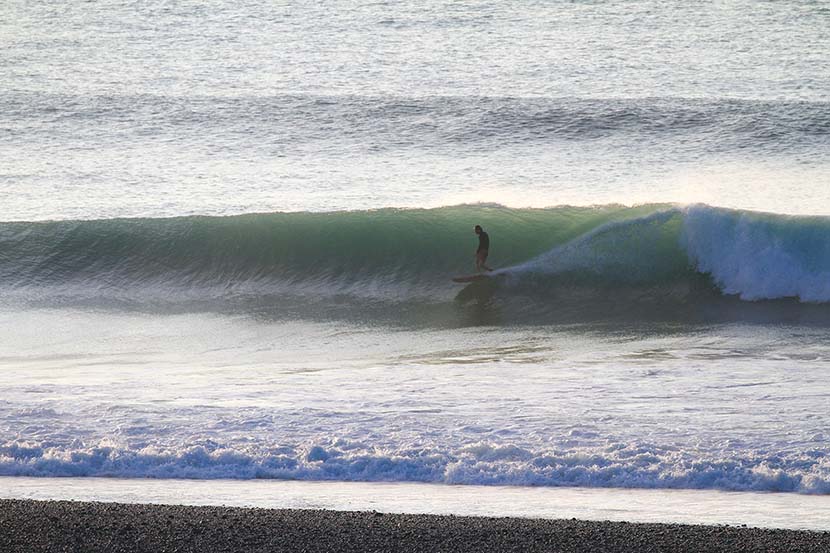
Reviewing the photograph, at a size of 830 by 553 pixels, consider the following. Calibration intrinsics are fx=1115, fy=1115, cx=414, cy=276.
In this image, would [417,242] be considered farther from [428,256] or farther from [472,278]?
[472,278]

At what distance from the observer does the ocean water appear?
24.7 feet

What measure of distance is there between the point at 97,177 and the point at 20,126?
4.34 m

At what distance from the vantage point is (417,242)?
50.2 ft

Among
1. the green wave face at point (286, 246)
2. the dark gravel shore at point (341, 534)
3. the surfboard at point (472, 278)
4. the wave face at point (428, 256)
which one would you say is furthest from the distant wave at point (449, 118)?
the dark gravel shore at point (341, 534)

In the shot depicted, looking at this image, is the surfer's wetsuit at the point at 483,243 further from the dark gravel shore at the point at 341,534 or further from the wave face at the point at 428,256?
the dark gravel shore at the point at 341,534

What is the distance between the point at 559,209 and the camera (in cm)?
1588

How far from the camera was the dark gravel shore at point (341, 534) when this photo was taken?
218 inches

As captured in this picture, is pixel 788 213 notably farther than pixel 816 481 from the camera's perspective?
Yes

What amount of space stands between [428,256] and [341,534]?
9.59 metres

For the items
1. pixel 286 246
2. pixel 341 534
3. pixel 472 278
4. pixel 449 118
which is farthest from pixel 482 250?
pixel 341 534

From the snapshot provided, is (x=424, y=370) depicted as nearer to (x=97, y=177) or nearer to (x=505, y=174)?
(x=505, y=174)

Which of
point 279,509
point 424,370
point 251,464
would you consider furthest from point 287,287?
point 279,509

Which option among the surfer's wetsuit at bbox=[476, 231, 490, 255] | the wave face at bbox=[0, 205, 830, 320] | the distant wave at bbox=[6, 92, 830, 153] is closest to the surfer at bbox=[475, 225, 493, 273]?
the surfer's wetsuit at bbox=[476, 231, 490, 255]

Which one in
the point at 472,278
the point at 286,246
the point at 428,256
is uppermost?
the point at 286,246
